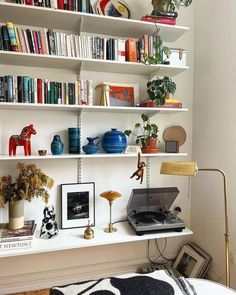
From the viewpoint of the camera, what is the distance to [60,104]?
1.62 metres

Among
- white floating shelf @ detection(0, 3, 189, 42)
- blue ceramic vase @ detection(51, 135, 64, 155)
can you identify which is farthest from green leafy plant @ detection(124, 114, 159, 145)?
white floating shelf @ detection(0, 3, 189, 42)

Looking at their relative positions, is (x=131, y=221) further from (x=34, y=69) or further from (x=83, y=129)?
(x=34, y=69)

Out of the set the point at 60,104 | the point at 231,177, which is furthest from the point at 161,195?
the point at 60,104

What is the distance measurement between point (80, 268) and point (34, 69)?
168 centimetres

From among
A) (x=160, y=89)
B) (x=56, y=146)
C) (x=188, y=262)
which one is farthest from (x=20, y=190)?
(x=188, y=262)

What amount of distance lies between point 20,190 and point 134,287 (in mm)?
979

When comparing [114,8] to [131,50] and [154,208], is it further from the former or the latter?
[154,208]

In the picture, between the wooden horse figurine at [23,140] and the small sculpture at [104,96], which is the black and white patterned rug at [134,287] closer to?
the wooden horse figurine at [23,140]

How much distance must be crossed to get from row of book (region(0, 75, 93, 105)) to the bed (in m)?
1.15

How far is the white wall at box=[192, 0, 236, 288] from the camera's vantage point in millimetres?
1725

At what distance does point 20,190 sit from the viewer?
1.58 metres

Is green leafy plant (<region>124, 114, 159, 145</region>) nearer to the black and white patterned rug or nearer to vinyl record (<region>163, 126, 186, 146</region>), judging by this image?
vinyl record (<region>163, 126, 186, 146</region>)

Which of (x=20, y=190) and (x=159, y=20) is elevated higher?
(x=159, y=20)

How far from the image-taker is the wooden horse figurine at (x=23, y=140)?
162 cm
